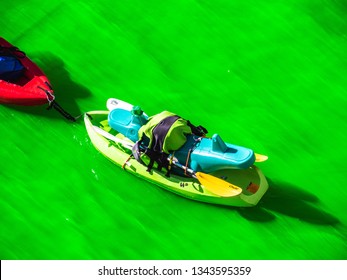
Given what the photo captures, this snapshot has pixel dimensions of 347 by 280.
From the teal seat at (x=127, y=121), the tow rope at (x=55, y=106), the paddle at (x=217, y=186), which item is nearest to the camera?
the paddle at (x=217, y=186)

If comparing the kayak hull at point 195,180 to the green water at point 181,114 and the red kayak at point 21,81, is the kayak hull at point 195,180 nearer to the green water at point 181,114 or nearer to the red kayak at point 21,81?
the green water at point 181,114

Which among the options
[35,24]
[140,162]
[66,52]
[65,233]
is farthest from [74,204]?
[35,24]

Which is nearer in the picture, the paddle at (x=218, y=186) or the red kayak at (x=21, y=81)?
the paddle at (x=218, y=186)

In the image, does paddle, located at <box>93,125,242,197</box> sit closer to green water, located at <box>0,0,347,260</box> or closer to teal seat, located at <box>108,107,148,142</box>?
green water, located at <box>0,0,347,260</box>

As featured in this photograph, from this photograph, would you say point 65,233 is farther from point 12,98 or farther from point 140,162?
point 12,98

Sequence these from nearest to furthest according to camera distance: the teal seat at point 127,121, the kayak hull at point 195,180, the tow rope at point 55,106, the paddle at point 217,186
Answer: the paddle at point 217,186 → the kayak hull at point 195,180 → the teal seat at point 127,121 → the tow rope at point 55,106

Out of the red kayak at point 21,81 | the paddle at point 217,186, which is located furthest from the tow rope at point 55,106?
the paddle at point 217,186

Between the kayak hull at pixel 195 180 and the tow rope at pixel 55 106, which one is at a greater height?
the kayak hull at pixel 195 180
